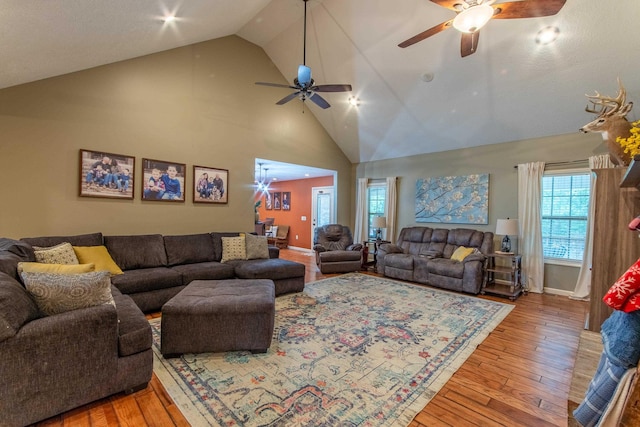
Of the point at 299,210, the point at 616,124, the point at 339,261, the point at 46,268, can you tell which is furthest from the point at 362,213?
the point at 46,268

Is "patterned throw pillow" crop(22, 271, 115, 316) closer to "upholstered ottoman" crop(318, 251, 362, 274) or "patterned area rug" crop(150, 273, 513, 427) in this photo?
"patterned area rug" crop(150, 273, 513, 427)

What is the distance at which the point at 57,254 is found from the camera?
2902mm

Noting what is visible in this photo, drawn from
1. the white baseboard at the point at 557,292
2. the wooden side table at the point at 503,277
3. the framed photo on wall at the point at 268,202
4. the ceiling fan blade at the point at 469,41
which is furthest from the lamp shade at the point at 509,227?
the framed photo on wall at the point at 268,202

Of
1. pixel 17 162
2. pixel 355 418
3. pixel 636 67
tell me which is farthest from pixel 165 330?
pixel 636 67

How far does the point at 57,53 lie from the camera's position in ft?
9.19

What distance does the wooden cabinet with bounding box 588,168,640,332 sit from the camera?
2.10 m

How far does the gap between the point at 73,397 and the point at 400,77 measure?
543cm

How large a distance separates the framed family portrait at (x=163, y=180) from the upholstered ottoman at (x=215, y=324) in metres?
2.43

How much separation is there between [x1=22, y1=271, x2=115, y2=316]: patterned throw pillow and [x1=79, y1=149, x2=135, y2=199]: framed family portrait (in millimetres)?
2347

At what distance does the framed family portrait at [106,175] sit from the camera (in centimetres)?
365

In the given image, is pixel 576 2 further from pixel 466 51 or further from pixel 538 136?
pixel 538 136

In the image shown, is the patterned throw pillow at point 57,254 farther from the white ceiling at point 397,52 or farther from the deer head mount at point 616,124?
the deer head mount at point 616,124

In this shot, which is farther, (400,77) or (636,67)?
(400,77)

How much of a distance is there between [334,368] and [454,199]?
4.62 meters
